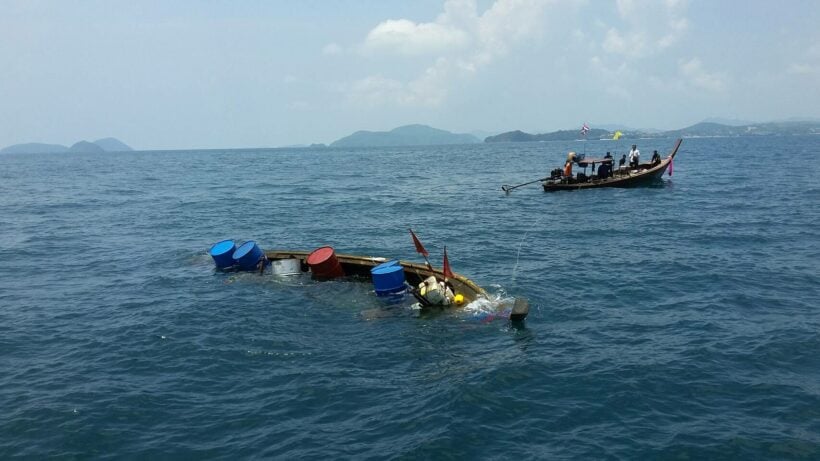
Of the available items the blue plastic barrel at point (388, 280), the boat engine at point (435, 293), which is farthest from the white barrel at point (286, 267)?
the boat engine at point (435, 293)

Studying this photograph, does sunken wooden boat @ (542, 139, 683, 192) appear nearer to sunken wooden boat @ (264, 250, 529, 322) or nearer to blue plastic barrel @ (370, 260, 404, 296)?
sunken wooden boat @ (264, 250, 529, 322)

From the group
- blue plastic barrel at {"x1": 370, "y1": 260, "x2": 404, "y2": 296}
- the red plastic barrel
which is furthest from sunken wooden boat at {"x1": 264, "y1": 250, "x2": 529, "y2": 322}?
blue plastic barrel at {"x1": 370, "y1": 260, "x2": 404, "y2": 296}

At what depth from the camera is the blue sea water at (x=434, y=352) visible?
1072 centimetres

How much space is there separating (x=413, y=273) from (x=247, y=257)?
797 cm

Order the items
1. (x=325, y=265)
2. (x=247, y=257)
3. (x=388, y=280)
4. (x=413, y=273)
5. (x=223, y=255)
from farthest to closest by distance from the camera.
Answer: (x=223, y=255) < (x=247, y=257) < (x=325, y=265) < (x=413, y=273) < (x=388, y=280)

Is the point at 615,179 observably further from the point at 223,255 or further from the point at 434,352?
the point at 434,352

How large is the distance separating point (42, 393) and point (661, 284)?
66.2ft

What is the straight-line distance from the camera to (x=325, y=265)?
2159 cm

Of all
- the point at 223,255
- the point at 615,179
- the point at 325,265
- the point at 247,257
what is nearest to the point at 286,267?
the point at 247,257

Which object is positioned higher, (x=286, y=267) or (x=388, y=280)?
(x=388, y=280)

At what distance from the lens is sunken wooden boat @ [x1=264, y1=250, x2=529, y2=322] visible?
16.5 metres

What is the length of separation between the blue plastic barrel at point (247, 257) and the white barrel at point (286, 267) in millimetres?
1210

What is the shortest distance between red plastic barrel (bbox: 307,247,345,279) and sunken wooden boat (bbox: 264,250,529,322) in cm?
35

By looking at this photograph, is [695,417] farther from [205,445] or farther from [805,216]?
[805,216]
